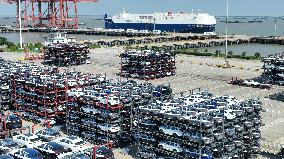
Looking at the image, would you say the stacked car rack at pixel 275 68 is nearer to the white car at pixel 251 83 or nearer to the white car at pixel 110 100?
the white car at pixel 251 83

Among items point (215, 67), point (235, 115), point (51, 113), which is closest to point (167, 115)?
point (235, 115)

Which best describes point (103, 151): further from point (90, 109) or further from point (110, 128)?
point (90, 109)

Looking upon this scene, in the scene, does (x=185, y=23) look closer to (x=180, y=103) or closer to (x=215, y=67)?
(x=215, y=67)

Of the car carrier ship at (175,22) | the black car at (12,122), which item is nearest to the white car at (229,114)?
the black car at (12,122)

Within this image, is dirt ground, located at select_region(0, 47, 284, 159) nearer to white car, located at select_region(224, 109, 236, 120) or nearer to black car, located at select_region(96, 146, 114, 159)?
black car, located at select_region(96, 146, 114, 159)

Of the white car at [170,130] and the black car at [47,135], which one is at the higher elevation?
the white car at [170,130]
